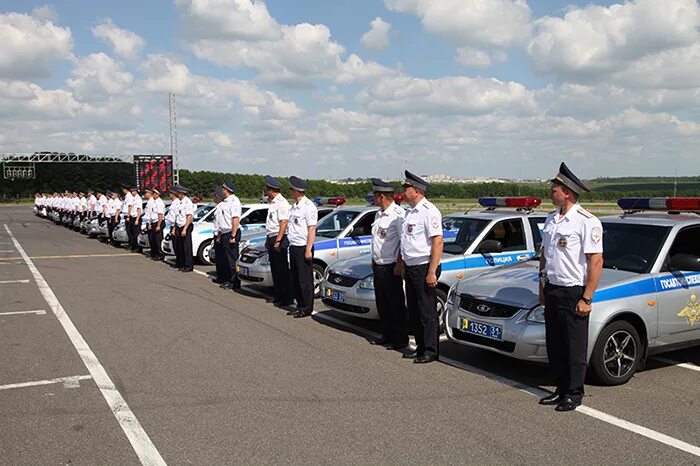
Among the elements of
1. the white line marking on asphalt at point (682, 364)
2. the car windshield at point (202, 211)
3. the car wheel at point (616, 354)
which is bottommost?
the white line marking on asphalt at point (682, 364)

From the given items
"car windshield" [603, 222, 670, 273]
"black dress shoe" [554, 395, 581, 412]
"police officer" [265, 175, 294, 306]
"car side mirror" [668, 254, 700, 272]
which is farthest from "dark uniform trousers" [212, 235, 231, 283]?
"car side mirror" [668, 254, 700, 272]

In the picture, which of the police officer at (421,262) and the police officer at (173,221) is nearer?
the police officer at (421,262)

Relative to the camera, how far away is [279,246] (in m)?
9.67

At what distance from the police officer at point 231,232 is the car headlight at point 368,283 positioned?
3.92 m

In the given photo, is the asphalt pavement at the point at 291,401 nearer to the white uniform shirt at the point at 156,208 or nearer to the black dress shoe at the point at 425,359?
the black dress shoe at the point at 425,359

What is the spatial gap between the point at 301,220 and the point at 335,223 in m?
2.18

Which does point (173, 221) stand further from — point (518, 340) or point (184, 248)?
A: point (518, 340)

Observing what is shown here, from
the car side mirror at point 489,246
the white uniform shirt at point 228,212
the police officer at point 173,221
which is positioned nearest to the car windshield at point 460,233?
the car side mirror at point 489,246

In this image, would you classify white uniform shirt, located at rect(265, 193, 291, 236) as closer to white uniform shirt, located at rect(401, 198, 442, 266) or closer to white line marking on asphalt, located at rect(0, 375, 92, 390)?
white uniform shirt, located at rect(401, 198, 442, 266)

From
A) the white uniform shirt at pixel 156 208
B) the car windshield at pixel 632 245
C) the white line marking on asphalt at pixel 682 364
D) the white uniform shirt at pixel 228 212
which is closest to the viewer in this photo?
the car windshield at pixel 632 245

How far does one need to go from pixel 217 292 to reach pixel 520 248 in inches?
215

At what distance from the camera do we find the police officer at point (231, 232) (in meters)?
11.5

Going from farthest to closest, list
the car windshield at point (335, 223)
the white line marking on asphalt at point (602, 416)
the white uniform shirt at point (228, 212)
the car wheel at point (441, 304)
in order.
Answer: the white uniform shirt at point (228, 212) → the car windshield at point (335, 223) → the car wheel at point (441, 304) → the white line marking on asphalt at point (602, 416)

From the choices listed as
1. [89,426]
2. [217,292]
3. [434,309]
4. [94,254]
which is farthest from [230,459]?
[94,254]
